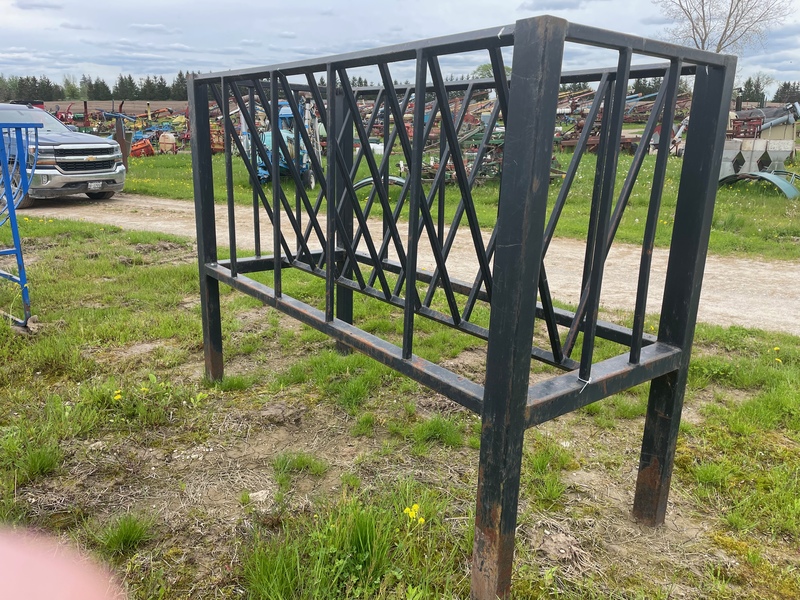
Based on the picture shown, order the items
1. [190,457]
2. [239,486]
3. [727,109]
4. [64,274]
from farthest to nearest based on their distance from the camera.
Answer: [64,274], [190,457], [239,486], [727,109]

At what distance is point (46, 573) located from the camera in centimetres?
196

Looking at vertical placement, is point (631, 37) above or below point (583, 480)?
above

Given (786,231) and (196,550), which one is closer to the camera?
(196,550)

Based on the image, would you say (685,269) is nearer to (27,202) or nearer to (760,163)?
(27,202)

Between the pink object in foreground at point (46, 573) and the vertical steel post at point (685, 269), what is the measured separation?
6.08 ft

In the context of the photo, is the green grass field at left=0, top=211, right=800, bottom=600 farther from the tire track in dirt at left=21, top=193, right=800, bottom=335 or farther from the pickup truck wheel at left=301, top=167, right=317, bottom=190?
the pickup truck wheel at left=301, top=167, right=317, bottom=190

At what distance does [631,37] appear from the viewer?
1.60 m

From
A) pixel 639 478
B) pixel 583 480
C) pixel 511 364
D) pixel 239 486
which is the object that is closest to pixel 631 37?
pixel 511 364

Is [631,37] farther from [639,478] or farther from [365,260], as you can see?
[365,260]

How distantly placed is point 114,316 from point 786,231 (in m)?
7.91

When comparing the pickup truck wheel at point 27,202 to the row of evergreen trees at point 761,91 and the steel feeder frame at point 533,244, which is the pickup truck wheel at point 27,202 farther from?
the row of evergreen trees at point 761,91

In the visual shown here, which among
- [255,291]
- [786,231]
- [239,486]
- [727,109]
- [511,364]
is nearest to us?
[511,364]

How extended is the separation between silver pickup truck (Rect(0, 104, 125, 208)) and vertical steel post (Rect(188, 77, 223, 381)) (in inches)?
324

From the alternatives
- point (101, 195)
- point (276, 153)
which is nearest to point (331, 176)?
point (276, 153)
